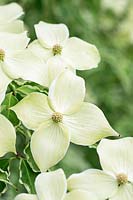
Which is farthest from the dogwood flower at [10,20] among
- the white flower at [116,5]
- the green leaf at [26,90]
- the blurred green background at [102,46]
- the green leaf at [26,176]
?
the white flower at [116,5]

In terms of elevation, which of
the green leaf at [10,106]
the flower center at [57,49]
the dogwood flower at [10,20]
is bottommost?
the green leaf at [10,106]

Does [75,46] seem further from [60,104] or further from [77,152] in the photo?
[77,152]

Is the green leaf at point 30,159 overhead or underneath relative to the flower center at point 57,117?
underneath

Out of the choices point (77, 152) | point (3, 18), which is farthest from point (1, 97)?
point (77, 152)

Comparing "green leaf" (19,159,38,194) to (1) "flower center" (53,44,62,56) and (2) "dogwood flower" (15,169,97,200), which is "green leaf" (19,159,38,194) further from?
(1) "flower center" (53,44,62,56)

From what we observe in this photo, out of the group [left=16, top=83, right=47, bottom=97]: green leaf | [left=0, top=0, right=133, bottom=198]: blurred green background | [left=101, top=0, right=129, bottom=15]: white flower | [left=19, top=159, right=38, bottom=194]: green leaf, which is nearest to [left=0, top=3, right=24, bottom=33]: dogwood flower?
[left=16, top=83, right=47, bottom=97]: green leaf

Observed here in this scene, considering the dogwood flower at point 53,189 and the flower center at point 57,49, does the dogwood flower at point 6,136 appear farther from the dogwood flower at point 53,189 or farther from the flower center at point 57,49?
the flower center at point 57,49
